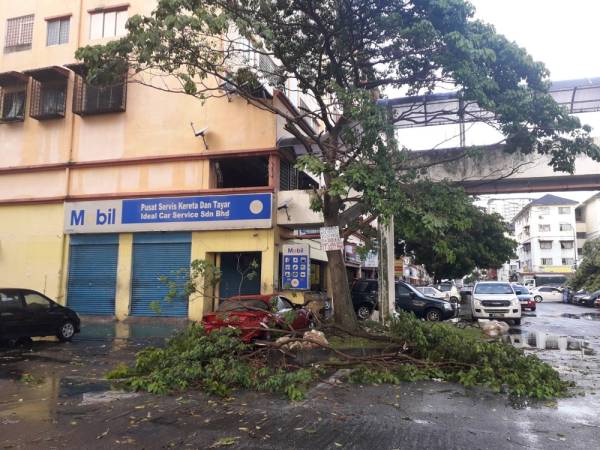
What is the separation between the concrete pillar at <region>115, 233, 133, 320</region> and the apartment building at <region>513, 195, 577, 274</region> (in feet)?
239

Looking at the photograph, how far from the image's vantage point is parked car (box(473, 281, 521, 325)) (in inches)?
720

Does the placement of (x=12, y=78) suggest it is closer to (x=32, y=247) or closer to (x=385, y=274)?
(x=32, y=247)

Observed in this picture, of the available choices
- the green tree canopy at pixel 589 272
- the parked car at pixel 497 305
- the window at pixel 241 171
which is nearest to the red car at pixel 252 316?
the window at pixel 241 171

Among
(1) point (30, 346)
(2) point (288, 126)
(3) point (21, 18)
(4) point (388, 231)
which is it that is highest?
(3) point (21, 18)

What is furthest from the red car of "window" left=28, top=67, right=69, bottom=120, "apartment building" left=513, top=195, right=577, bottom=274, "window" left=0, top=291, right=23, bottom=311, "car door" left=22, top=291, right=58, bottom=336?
"apartment building" left=513, top=195, right=577, bottom=274

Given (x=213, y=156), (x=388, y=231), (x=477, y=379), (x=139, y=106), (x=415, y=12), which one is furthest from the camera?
(x=139, y=106)

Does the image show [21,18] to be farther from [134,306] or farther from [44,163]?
[134,306]

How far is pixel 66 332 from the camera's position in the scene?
13.1 metres

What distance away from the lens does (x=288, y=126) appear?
39.4 ft

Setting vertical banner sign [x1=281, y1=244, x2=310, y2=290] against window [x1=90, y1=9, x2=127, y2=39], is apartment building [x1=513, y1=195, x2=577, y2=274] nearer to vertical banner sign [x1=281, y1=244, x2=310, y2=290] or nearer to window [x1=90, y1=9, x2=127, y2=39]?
vertical banner sign [x1=281, y1=244, x2=310, y2=290]

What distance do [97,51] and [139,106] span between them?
8596 mm

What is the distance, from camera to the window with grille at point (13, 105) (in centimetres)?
2019

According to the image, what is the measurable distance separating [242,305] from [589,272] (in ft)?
139


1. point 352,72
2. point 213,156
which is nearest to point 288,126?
point 352,72
